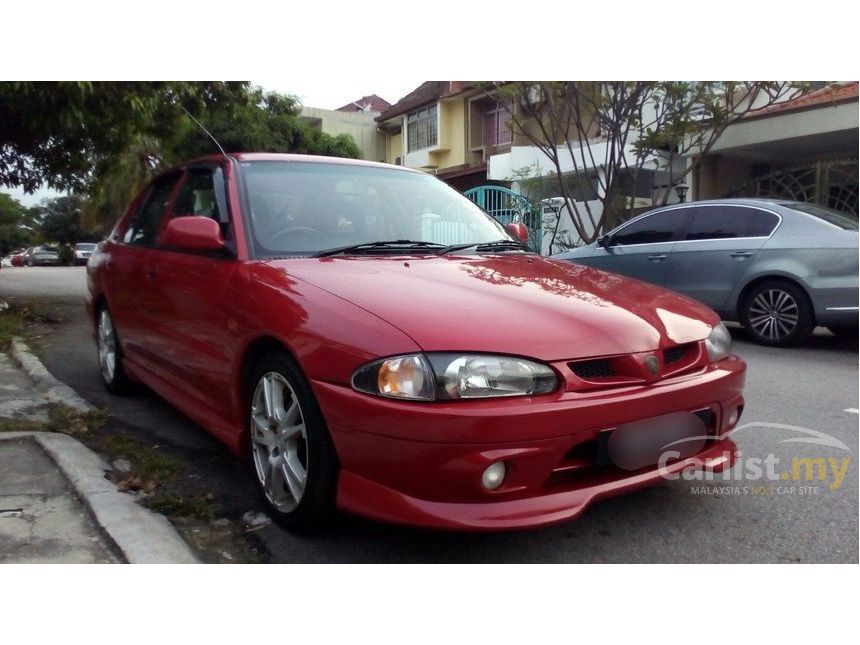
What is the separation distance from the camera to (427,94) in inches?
1058

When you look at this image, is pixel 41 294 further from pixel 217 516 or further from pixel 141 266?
pixel 217 516

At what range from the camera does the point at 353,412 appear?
2.34m

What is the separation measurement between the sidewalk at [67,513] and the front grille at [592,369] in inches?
57.8

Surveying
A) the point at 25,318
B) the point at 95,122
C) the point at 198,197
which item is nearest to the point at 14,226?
the point at 25,318

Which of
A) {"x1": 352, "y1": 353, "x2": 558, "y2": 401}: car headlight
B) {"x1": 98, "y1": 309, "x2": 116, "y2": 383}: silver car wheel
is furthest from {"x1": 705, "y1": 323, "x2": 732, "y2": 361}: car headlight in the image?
{"x1": 98, "y1": 309, "x2": 116, "y2": 383}: silver car wheel

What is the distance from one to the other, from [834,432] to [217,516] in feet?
11.0


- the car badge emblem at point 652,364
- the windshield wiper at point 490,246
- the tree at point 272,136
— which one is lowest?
the car badge emblem at point 652,364

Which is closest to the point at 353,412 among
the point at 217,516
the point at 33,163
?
the point at 217,516

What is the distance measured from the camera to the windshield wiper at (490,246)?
3516mm

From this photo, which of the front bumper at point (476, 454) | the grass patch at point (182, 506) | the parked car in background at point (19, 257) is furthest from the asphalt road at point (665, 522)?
the parked car in background at point (19, 257)

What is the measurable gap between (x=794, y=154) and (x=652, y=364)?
13056 millimetres

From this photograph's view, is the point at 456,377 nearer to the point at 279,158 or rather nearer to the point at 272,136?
the point at 279,158

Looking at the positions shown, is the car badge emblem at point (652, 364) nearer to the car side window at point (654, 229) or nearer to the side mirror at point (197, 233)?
the side mirror at point (197, 233)

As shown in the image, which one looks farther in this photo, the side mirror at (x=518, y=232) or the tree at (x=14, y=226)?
the tree at (x=14, y=226)
